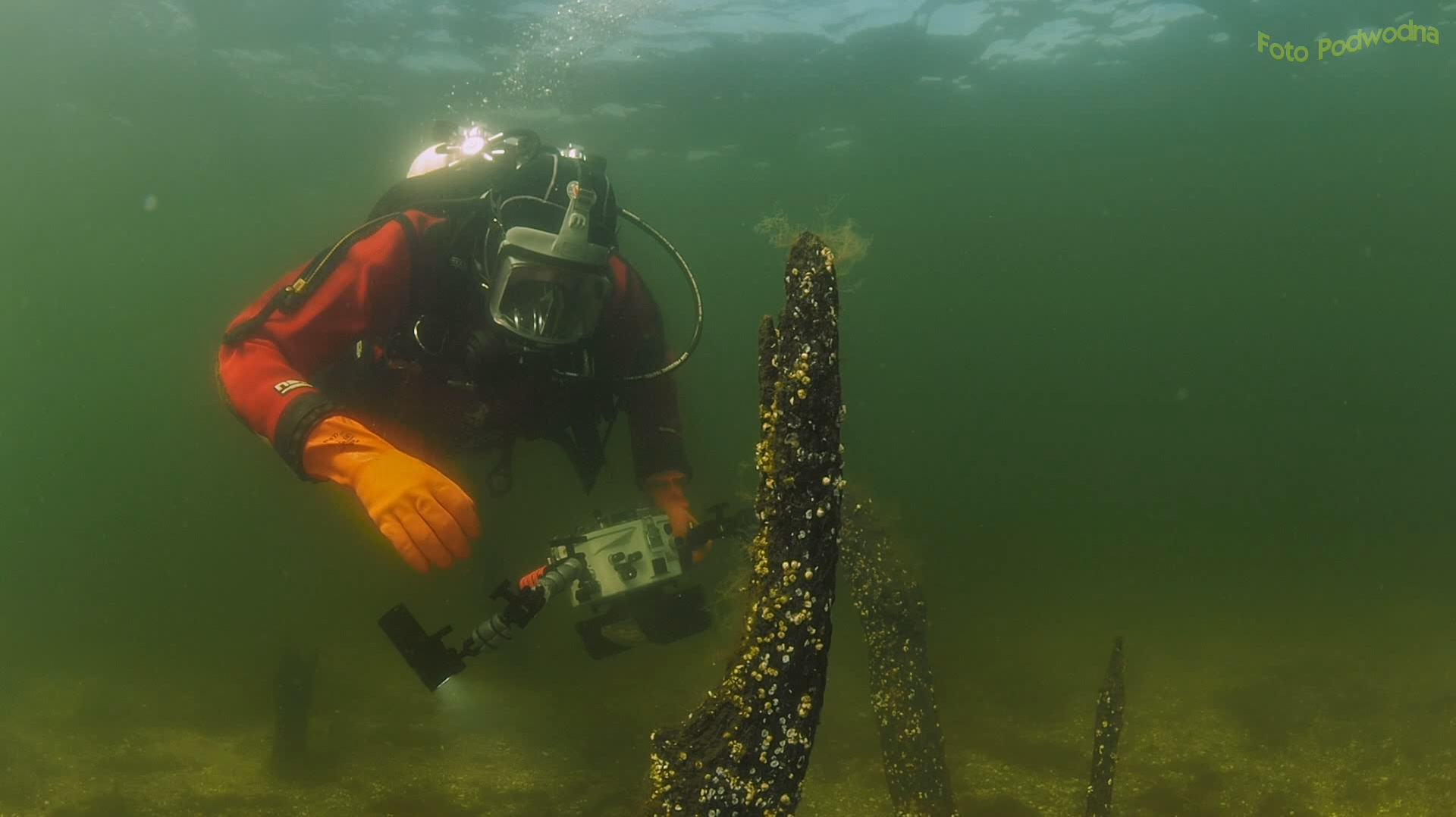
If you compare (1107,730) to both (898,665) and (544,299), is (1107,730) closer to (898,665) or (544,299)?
(898,665)

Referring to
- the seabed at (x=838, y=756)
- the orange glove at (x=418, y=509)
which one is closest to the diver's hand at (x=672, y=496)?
the orange glove at (x=418, y=509)

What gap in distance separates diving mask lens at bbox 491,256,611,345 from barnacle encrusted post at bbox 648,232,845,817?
347cm

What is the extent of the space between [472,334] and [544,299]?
1.85 feet

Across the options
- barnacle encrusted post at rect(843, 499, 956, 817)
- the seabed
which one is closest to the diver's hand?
barnacle encrusted post at rect(843, 499, 956, 817)

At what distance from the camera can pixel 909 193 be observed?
4009cm

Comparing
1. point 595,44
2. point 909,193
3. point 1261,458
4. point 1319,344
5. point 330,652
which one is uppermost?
point 595,44

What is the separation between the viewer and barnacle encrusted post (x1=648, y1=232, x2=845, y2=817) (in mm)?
A: 1688

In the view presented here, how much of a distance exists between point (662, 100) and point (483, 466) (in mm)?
15517

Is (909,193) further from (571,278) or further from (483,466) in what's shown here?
(571,278)

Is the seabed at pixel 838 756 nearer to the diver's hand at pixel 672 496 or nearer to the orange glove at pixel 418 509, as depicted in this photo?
the diver's hand at pixel 672 496

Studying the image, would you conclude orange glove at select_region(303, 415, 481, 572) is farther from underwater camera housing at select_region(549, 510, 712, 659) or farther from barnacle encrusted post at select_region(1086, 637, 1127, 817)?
barnacle encrusted post at select_region(1086, 637, 1127, 817)

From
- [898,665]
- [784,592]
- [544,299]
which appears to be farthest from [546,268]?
[784,592]

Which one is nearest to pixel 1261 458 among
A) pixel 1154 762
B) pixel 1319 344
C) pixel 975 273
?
pixel 1319 344

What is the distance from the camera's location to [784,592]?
173 centimetres
